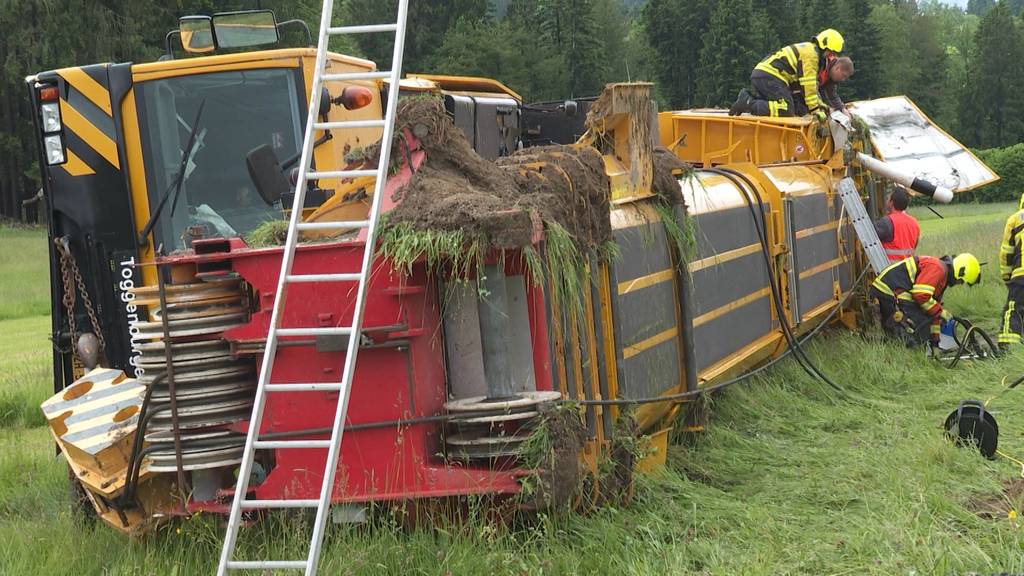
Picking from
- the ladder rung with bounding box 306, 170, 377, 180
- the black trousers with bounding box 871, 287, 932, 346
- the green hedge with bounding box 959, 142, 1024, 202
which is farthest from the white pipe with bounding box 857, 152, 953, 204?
the green hedge with bounding box 959, 142, 1024, 202

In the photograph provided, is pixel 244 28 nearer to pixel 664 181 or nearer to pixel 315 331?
pixel 664 181

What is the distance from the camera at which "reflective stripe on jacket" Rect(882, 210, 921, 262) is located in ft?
36.2

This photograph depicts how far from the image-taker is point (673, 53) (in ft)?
222

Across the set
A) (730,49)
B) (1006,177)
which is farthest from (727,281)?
(730,49)

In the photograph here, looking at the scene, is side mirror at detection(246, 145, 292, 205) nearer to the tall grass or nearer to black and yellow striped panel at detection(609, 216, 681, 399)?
black and yellow striped panel at detection(609, 216, 681, 399)

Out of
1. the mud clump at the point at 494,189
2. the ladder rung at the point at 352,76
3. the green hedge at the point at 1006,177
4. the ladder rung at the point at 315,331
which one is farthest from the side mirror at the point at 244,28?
the green hedge at the point at 1006,177

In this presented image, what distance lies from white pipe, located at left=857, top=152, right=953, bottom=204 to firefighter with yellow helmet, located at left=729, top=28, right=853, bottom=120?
0.68 metres

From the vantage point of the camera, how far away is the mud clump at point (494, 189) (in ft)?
14.1

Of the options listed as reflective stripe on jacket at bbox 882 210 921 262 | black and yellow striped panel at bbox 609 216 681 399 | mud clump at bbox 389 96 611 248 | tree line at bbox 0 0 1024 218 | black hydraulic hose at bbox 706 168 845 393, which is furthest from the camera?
tree line at bbox 0 0 1024 218

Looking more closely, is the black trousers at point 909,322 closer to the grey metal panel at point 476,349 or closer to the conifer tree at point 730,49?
the grey metal panel at point 476,349

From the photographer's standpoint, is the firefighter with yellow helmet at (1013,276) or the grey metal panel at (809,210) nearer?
the grey metal panel at (809,210)

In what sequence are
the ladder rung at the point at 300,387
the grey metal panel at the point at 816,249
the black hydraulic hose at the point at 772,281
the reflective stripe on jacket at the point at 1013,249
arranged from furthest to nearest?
the reflective stripe on jacket at the point at 1013,249, the grey metal panel at the point at 816,249, the black hydraulic hose at the point at 772,281, the ladder rung at the point at 300,387

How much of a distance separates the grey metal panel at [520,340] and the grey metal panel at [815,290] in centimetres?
509

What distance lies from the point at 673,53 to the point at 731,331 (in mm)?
61965
